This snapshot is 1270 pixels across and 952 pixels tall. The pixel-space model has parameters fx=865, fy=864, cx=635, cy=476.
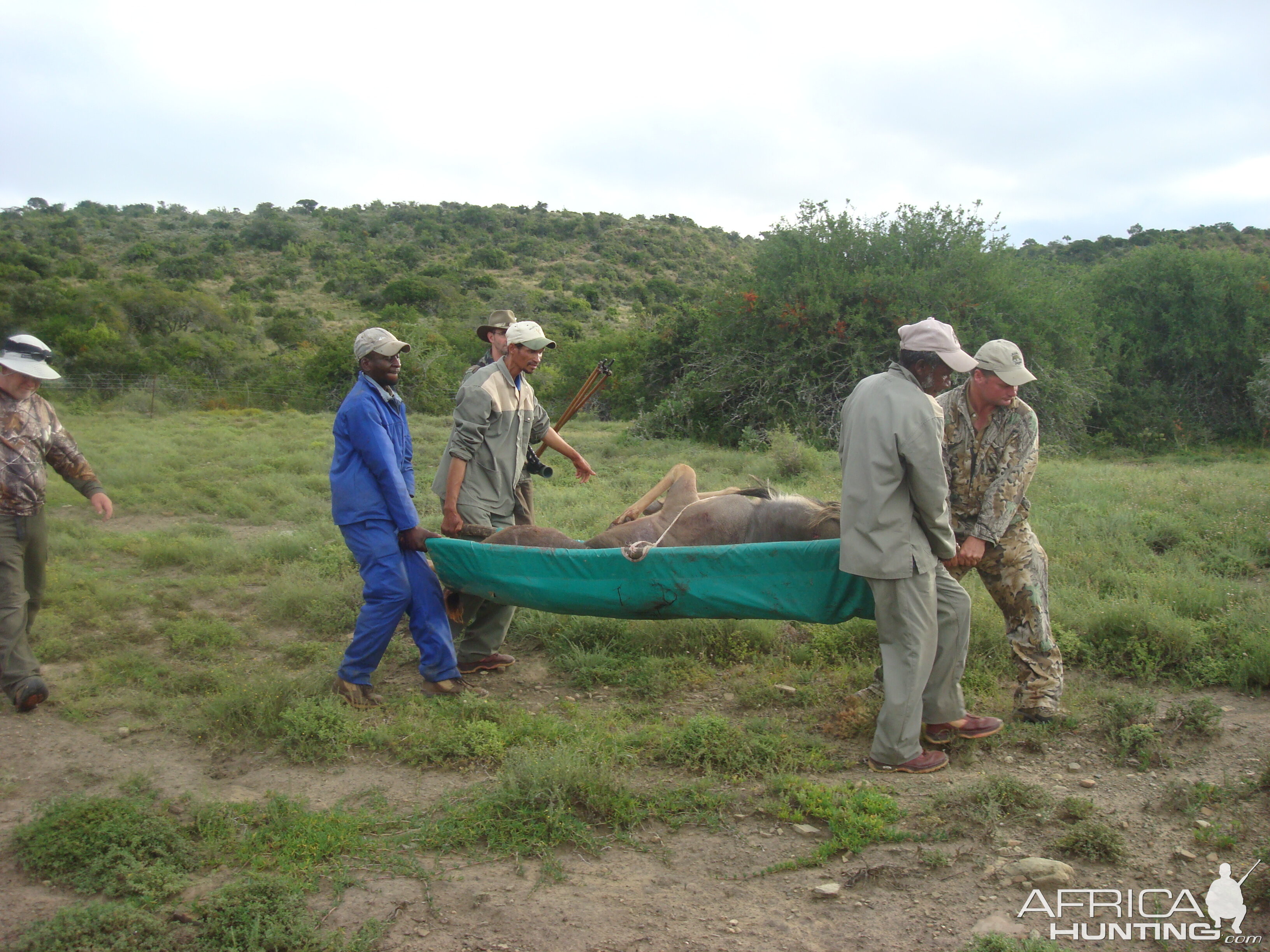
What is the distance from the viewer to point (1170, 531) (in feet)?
23.4

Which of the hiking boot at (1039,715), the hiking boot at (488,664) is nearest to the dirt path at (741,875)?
the hiking boot at (1039,715)

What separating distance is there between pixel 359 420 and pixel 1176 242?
1432 inches

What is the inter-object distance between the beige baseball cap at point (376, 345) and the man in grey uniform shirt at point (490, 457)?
1.42 feet

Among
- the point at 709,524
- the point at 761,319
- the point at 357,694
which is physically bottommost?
the point at 357,694

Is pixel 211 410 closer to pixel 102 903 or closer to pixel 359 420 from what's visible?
pixel 359 420

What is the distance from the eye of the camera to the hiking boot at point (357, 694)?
4.64 metres

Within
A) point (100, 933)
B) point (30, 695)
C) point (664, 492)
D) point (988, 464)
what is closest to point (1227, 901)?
point (988, 464)

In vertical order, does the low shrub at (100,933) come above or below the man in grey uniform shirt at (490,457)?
below

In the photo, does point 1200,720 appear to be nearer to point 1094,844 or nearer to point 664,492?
point 1094,844

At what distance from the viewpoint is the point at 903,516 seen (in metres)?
3.77

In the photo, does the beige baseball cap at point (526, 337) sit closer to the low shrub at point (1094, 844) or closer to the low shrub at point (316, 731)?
the low shrub at point (316, 731)

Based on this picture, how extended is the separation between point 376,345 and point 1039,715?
3899 mm

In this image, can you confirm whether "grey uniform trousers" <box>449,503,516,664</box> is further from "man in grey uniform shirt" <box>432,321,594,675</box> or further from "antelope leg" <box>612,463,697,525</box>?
"antelope leg" <box>612,463,697,525</box>

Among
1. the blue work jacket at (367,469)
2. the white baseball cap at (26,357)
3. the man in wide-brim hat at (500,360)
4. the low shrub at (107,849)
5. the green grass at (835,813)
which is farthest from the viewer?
the man in wide-brim hat at (500,360)
